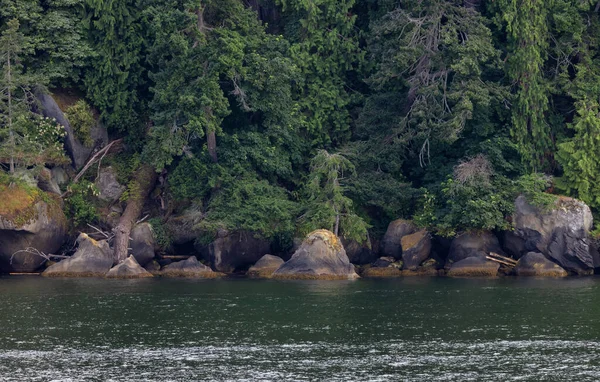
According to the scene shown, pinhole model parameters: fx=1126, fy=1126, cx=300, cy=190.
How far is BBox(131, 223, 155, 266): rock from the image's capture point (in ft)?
159

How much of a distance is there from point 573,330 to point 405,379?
27.0 feet

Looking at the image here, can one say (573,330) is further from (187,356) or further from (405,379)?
(187,356)

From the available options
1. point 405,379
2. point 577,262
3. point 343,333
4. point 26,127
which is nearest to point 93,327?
point 343,333

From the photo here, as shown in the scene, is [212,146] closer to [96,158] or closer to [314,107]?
[314,107]

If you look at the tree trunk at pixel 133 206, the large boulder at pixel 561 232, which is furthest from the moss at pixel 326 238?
the tree trunk at pixel 133 206

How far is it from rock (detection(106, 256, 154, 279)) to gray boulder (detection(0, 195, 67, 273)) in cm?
324

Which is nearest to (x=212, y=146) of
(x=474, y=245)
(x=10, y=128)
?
(x=10, y=128)

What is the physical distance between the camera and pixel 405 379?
26250mm

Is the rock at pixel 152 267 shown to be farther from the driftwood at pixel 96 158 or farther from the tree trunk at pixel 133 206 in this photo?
the driftwood at pixel 96 158

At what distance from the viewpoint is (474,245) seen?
1874 inches

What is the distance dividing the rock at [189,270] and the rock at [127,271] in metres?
1.19

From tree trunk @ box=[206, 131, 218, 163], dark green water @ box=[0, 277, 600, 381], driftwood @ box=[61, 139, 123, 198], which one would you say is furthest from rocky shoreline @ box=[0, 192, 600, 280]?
tree trunk @ box=[206, 131, 218, 163]

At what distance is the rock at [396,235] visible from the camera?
160 feet

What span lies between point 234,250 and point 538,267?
1284cm
